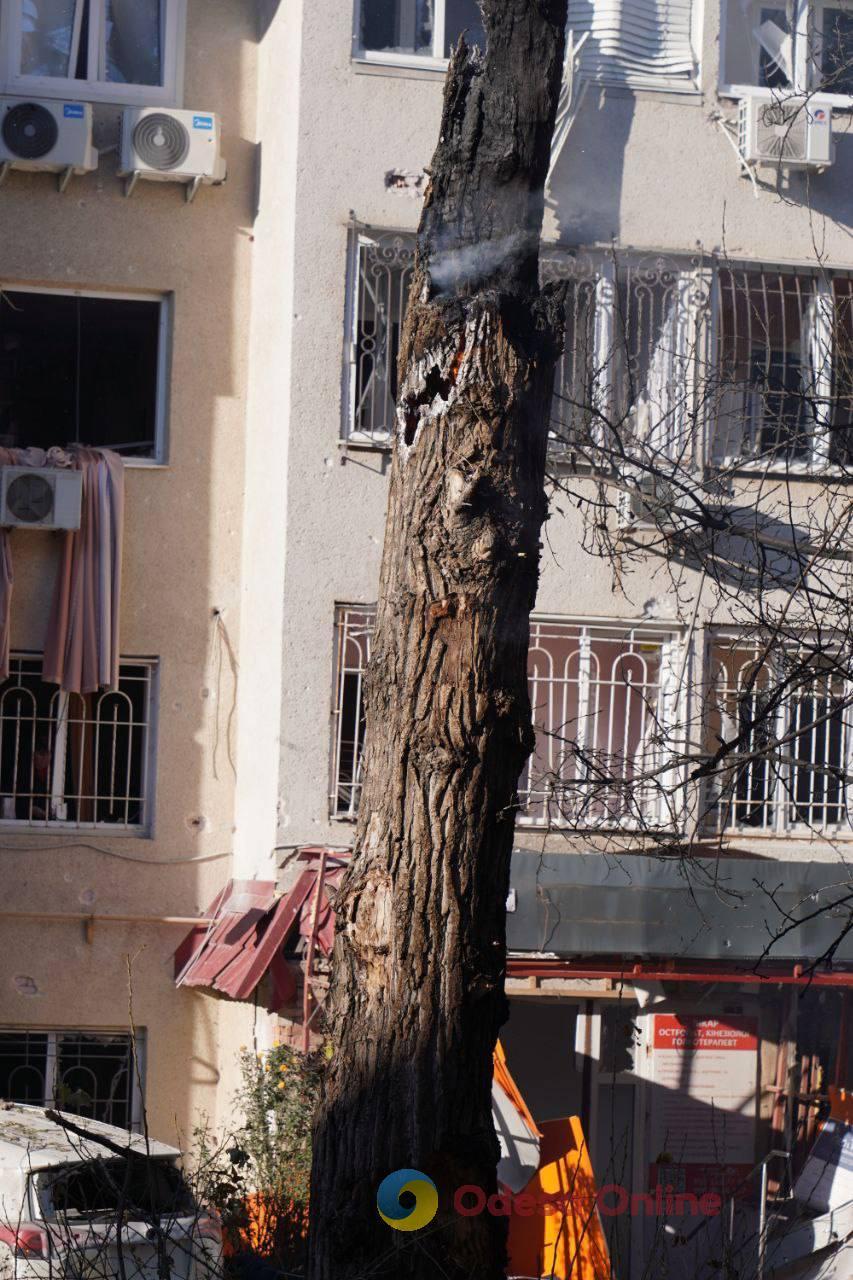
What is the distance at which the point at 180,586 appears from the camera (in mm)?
13203

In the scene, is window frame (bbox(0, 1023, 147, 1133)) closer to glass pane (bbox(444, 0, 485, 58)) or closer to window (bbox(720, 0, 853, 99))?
glass pane (bbox(444, 0, 485, 58))

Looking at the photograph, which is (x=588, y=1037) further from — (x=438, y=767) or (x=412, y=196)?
(x=438, y=767)

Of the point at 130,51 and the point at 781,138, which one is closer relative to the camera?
the point at 781,138

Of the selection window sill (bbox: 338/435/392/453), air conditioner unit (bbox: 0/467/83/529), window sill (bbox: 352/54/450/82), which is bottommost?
air conditioner unit (bbox: 0/467/83/529)

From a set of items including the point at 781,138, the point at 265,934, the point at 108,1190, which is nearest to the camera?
the point at 108,1190

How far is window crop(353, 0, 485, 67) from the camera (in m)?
12.7

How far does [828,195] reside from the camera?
13055 mm

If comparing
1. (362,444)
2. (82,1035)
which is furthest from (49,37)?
(82,1035)

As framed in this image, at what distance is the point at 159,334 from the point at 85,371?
0.66 m

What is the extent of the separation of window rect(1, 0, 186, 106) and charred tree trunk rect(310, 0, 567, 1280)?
873cm

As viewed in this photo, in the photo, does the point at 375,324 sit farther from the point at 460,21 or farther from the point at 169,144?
the point at 460,21

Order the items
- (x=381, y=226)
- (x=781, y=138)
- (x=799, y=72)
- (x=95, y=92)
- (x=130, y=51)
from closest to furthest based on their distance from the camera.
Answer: (x=381, y=226), (x=781, y=138), (x=799, y=72), (x=95, y=92), (x=130, y=51)

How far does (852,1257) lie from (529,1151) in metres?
2.18

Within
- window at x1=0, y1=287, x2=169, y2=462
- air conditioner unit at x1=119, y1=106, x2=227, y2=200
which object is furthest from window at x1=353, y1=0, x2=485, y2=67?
window at x1=0, y1=287, x2=169, y2=462
